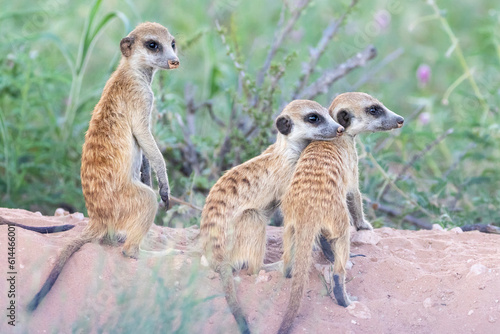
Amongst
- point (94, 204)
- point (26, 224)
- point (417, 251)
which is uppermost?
point (417, 251)

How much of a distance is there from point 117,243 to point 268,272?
805mm

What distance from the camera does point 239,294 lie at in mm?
3047

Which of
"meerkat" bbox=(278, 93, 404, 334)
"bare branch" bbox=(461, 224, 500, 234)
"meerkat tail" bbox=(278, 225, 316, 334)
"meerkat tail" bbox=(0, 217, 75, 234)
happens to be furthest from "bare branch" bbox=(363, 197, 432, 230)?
"meerkat tail" bbox=(0, 217, 75, 234)

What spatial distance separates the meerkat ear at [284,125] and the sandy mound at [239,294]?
0.70m

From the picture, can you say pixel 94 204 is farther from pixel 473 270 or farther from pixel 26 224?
pixel 473 270

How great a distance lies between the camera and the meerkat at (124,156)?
3262 mm

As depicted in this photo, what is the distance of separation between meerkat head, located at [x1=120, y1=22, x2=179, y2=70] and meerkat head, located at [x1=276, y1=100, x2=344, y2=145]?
684 mm

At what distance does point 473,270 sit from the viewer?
3080mm

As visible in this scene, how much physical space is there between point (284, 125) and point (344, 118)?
361 mm

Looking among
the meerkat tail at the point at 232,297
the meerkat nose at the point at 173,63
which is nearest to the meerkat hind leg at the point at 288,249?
the meerkat tail at the point at 232,297

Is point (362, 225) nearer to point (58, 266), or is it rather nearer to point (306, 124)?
point (306, 124)

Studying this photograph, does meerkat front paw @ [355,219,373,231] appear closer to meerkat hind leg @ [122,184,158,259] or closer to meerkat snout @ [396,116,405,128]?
meerkat snout @ [396,116,405,128]

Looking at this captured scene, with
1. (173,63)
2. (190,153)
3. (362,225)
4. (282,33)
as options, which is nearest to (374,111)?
(362,225)

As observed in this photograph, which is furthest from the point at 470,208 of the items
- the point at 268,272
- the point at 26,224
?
the point at 26,224
